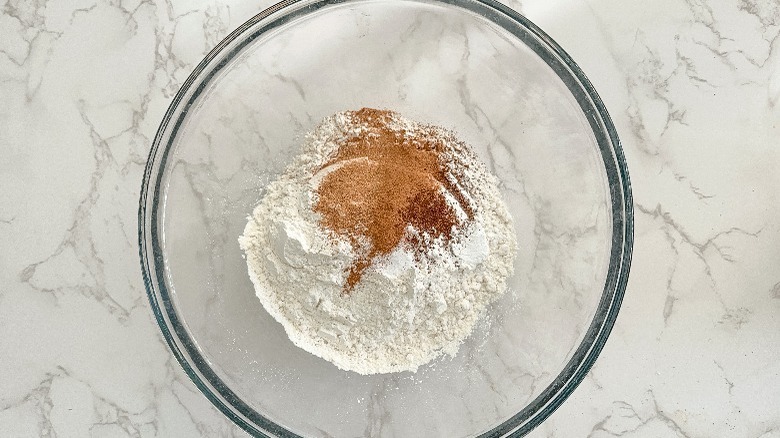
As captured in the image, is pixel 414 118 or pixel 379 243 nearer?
pixel 379 243

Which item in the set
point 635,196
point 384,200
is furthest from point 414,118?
point 635,196

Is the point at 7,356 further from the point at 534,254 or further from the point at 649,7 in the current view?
the point at 649,7

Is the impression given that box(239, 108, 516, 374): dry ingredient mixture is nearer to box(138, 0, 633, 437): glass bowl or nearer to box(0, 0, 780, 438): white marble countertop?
box(138, 0, 633, 437): glass bowl

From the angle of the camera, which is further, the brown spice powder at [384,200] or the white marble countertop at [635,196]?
the white marble countertop at [635,196]

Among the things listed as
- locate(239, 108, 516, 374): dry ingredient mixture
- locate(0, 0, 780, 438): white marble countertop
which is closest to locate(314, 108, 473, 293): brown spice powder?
locate(239, 108, 516, 374): dry ingredient mixture

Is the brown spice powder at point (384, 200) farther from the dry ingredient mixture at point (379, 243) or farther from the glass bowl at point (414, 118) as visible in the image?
the glass bowl at point (414, 118)

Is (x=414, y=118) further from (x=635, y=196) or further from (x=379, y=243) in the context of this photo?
(x=635, y=196)

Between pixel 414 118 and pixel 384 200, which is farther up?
pixel 414 118

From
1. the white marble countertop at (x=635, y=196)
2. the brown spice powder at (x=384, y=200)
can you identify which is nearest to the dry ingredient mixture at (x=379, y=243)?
the brown spice powder at (x=384, y=200)
